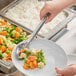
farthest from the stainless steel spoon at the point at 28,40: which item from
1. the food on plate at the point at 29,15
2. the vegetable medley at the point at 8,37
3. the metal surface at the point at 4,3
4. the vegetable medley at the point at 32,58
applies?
the metal surface at the point at 4,3

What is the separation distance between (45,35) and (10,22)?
1.26 feet

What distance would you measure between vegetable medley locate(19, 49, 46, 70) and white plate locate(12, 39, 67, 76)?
33mm

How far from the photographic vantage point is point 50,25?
8.30 ft

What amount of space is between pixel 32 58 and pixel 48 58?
137 mm

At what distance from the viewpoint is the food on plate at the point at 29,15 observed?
2482 mm

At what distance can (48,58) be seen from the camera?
193cm

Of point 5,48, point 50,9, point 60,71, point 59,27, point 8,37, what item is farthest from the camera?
point 59,27

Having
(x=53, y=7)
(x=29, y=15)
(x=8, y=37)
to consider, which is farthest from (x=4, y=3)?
(x=53, y=7)

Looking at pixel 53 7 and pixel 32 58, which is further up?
pixel 53 7

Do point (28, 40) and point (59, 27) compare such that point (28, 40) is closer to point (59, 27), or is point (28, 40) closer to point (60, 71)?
point (60, 71)

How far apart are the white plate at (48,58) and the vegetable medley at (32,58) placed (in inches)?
1.3

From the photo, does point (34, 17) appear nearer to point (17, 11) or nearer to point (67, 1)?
point (17, 11)

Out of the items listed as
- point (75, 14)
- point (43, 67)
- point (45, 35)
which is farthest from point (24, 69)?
point (75, 14)

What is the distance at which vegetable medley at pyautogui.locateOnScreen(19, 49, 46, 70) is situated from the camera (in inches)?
72.8
